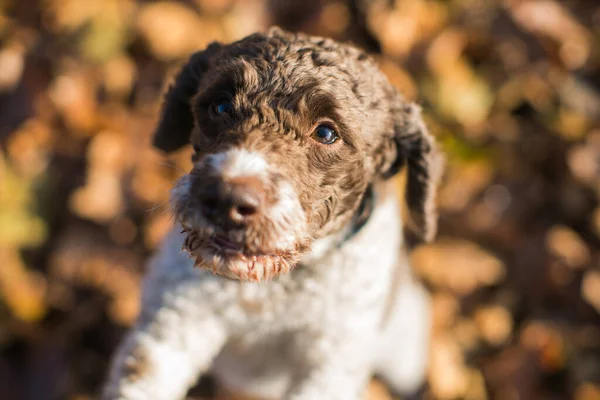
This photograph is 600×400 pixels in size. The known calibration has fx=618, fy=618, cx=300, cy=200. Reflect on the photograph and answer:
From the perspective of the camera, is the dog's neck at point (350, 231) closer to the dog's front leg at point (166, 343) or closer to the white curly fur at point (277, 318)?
the white curly fur at point (277, 318)

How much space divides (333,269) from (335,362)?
338 millimetres

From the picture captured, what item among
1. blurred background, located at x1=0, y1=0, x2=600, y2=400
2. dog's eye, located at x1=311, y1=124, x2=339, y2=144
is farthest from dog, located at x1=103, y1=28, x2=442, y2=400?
blurred background, located at x1=0, y1=0, x2=600, y2=400

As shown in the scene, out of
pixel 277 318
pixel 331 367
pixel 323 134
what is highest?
pixel 323 134

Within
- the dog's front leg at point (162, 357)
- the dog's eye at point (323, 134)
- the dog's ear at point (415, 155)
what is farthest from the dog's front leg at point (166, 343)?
the dog's ear at point (415, 155)

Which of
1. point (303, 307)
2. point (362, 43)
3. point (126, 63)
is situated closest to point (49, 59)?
point (126, 63)

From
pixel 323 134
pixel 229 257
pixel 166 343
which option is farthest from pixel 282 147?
pixel 166 343

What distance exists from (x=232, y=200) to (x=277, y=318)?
727mm

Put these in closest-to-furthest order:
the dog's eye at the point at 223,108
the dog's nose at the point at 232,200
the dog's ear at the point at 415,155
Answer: the dog's nose at the point at 232,200 → the dog's eye at the point at 223,108 → the dog's ear at the point at 415,155

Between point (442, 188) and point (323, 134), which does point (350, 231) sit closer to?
point (323, 134)

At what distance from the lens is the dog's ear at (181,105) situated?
2.28 m

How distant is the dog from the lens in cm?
178

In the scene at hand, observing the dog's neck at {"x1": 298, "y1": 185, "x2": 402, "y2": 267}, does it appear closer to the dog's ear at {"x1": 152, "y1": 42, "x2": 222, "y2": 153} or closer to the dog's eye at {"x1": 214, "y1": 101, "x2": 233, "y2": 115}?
the dog's eye at {"x1": 214, "y1": 101, "x2": 233, "y2": 115}

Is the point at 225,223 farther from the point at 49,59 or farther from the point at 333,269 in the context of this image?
the point at 49,59

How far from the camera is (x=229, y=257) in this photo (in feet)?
5.84
